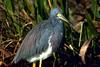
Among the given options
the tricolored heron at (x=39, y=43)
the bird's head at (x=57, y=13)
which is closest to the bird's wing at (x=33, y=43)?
the tricolored heron at (x=39, y=43)

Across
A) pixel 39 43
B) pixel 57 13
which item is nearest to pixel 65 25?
pixel 57 13

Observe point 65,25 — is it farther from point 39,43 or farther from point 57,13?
point 39,43

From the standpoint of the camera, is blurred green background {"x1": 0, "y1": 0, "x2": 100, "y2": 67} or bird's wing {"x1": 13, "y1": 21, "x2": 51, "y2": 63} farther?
blurred green background {"x1": 0, "y1": 0, "x2": 100, "y2": 67}

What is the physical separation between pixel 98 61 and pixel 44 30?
0.94 metres

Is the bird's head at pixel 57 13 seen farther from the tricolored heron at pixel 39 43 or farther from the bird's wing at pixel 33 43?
the bird's wing at pixel 33 43

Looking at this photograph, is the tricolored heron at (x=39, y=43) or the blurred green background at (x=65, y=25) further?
the blurred green background at (x=65, y=25)

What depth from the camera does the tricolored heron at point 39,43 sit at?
5.11m

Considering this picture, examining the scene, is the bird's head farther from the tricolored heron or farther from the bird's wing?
the bird's wing

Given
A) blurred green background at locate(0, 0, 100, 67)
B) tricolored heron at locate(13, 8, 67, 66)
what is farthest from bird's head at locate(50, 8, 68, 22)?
blurred green background at locate(0, 0, 100, 67)

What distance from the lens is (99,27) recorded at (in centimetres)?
528

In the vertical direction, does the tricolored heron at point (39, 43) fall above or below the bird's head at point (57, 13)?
below

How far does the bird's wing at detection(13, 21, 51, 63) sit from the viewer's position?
511 cm

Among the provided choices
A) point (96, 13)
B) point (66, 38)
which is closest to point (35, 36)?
point (66, 38)

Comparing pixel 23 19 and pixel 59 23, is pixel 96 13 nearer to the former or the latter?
pixel 59 23
